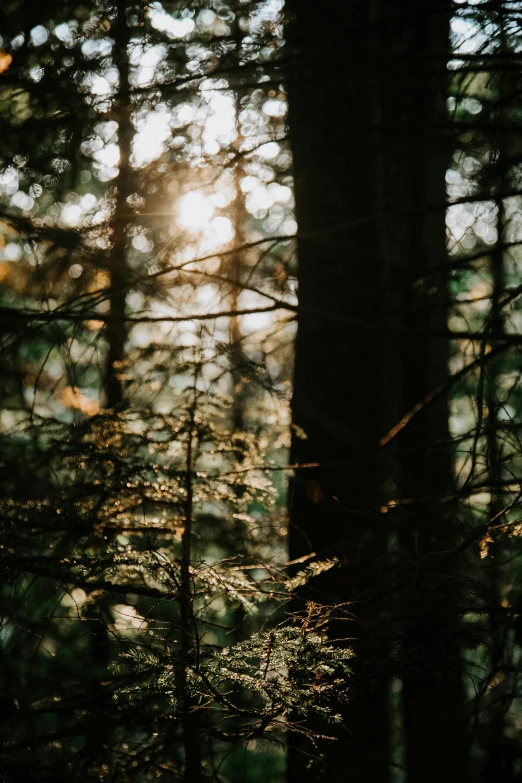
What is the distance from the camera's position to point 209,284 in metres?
4.15

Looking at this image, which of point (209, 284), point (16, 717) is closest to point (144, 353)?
point (209, 284)

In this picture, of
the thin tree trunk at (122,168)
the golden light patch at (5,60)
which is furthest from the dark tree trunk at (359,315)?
the golden light patch at (5,60)

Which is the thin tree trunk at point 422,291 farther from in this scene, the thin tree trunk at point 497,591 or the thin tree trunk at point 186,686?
the thin tree trunk at point 186,686

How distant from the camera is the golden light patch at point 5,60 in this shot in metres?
3.93

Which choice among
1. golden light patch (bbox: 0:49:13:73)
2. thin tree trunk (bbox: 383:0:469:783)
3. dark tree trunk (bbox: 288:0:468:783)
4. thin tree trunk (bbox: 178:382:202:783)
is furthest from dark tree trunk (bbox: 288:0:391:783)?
golden light patch (bbox: 0:49:13:73)

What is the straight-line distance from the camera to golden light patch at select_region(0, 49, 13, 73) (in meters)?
3.93

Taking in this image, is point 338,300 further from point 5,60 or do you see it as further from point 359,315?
point 5,60

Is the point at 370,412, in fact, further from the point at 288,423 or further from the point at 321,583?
the point at 321,583

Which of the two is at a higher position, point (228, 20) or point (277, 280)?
point (228, 20)

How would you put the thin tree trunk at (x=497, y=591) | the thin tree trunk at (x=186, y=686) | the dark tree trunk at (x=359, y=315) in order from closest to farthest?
the thin tree trunk at (x=497, y=591) → the thin tree trunk at (x=186, y=686) → the dark tree trunk at (x=359, y=315)

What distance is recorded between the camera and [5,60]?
4.14 meters

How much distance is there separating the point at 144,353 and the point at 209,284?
699 millimetres

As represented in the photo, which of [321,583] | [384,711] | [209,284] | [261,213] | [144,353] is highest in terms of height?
[261,213]

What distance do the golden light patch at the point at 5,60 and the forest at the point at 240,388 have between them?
0.11ft
